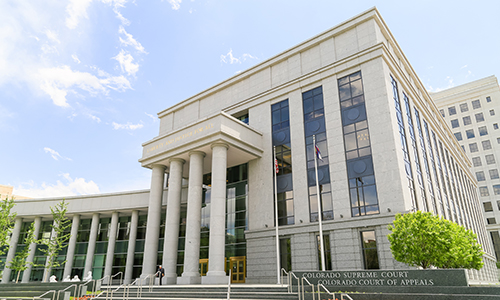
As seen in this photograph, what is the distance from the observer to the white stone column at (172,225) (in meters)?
28.5

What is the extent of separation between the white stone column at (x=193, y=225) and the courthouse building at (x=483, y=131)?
2616 inches

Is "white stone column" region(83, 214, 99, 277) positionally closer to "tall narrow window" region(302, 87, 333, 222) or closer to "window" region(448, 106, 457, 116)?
"tall narrow window" region(302, 87, 333, 222)

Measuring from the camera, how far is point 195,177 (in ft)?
97.9

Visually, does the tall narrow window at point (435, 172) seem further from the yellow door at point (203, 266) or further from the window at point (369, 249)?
the yellow door at point (203, 266)

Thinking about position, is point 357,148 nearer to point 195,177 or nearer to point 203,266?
point 195,177

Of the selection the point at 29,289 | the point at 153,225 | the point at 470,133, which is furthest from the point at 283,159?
the point at 470,133

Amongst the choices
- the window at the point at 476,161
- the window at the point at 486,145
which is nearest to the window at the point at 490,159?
the window at the point at 476,161

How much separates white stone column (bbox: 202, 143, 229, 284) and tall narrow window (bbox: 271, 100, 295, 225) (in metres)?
5.15

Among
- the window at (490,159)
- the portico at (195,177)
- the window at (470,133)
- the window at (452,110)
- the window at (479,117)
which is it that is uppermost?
the window at (452,110)

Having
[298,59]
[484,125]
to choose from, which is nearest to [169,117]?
[298,59]

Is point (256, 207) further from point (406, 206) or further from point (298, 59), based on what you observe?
point (298, 59)

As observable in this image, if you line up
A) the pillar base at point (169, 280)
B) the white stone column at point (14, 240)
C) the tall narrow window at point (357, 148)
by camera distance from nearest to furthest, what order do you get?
the tall narrow window at point (357, 148) → the pillar base at point (169, 280) → the white stone column at point (14, 240)

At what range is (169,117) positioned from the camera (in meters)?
42.9

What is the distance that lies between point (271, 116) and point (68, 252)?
1174 inches
